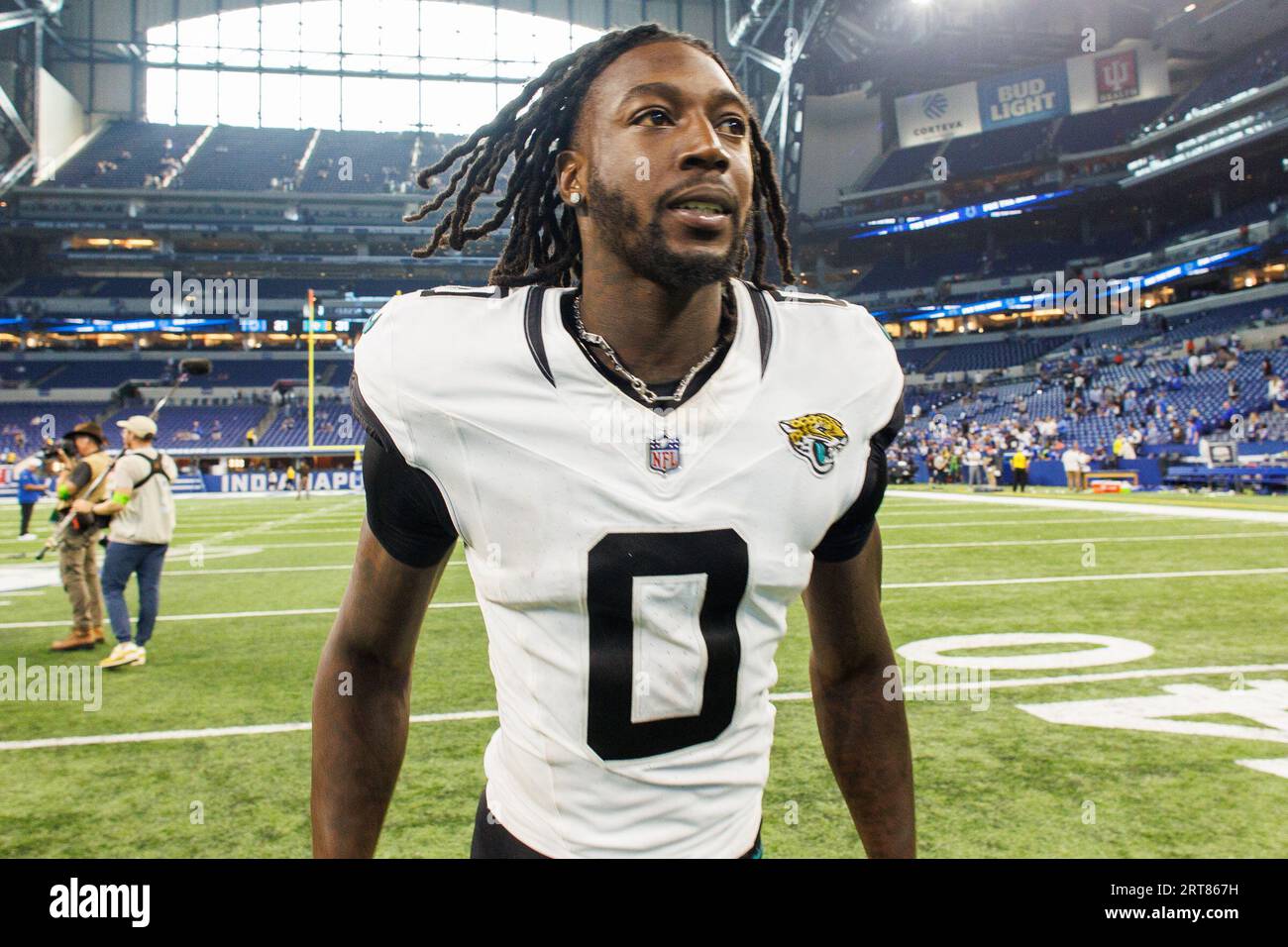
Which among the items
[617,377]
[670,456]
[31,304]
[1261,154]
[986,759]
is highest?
[1261,154]

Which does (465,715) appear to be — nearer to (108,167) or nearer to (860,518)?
(860,518)

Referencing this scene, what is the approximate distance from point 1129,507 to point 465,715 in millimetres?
13565

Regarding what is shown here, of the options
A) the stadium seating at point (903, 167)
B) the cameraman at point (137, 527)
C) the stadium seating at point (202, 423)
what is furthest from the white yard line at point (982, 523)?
the stadium seating at point (903, 167)

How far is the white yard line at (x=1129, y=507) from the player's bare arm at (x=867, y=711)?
1219 cm

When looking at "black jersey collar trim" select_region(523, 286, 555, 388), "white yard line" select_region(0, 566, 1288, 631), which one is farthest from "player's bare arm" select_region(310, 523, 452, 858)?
"white yard line" select_region(0, 566, 1288, 631)

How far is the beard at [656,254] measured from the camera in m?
1.31

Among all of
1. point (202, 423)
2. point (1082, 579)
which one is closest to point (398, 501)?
point (1082, 579)

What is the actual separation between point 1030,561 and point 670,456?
810cm

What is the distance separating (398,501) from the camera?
4.27 ft

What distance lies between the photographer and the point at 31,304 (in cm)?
4525

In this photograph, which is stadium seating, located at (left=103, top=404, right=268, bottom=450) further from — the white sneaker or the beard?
the beard

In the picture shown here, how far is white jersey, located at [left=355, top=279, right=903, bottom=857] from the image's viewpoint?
1183mm

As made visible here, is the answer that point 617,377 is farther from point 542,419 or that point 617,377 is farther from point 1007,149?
point 1007,149

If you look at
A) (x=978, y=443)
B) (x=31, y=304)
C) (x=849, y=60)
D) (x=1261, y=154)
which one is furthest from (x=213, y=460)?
(x=1261, y=154)
